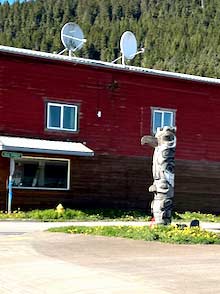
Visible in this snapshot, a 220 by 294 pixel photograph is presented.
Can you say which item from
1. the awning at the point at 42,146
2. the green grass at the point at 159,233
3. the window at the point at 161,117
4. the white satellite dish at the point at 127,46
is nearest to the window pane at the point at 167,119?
the window at the point at 161,117

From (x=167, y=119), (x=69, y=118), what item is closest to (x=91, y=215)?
(x=69, y=118)

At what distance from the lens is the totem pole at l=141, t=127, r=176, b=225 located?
18531 millimetres

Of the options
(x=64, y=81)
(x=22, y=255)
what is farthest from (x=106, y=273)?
(x=64, y=81)

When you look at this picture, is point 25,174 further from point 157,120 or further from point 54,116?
point 157,120

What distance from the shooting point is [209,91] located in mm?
33531

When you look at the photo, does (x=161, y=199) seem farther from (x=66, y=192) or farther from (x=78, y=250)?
(x=66, y=192)

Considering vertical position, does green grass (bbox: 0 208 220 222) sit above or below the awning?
below

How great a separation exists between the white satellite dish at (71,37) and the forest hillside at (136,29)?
6724cm

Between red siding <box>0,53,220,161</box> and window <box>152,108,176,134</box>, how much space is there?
0.28 meters

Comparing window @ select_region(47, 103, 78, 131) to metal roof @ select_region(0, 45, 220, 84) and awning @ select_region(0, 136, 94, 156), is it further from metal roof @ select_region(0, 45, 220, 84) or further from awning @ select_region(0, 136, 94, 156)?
metal roof @ select_region(0, 45, 220, 84)

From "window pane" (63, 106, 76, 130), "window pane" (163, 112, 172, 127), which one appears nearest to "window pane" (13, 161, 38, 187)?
"window pane" (63, 106, 76, 130)

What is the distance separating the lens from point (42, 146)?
2706cm

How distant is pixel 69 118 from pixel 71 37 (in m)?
4.48

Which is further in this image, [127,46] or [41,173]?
[127,46]
